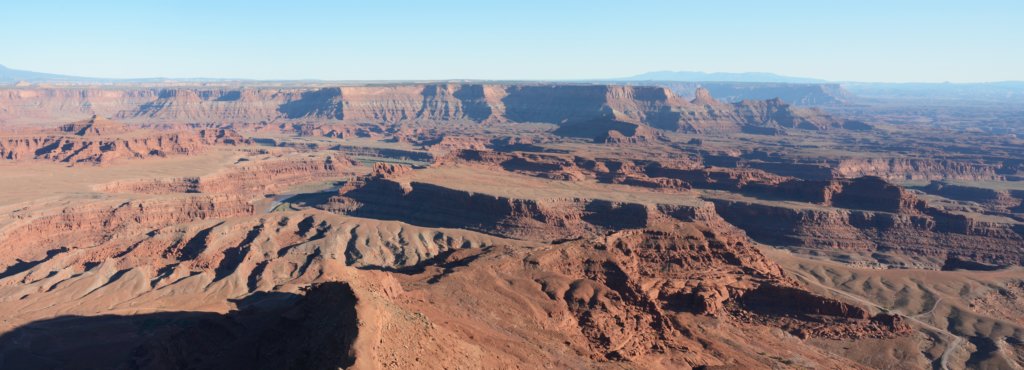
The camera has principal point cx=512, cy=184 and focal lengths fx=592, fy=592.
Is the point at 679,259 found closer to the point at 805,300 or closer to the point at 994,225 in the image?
the point at 805,300

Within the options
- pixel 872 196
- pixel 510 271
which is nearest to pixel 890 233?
pixel 872 196

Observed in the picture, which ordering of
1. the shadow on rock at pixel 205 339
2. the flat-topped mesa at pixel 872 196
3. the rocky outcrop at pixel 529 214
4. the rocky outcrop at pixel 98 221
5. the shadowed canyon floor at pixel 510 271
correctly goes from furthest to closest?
the flat-topped mesa at pixel 872 196 → the rocky outcrop at pixel 529 214 → the rocky outcrop at pixel 98 221 → the shadowed canyon floor at pixel 510 271 → the shadow on rock at pixel 205 339

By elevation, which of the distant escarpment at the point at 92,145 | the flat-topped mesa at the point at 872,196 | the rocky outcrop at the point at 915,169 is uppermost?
the distant escarpment at the point at 92,145

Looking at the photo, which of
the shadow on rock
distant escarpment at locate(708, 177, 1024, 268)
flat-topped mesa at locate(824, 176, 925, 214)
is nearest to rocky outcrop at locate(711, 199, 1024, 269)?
distant escarpment at locate(708, 177, 1024, 268)

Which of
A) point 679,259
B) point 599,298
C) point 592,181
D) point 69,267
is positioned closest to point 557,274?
point 599,298

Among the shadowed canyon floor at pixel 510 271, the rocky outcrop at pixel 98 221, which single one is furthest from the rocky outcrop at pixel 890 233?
the rocky outcrop at pixel 98 221

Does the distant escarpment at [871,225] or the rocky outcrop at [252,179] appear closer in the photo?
the distant escarpment at [871,225]

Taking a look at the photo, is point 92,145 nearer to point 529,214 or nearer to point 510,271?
point 529,214

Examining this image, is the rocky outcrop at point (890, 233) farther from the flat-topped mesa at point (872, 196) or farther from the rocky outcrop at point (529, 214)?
the rocky outcrop at point (529, 214)
